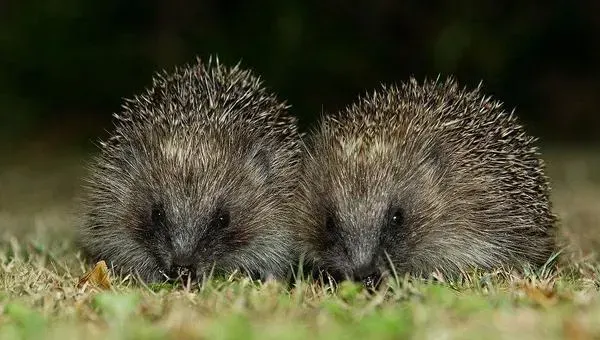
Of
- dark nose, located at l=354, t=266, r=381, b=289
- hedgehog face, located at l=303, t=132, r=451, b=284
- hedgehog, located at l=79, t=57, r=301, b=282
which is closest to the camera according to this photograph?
dark nose, located at l=354, t=266, r=381, b=289

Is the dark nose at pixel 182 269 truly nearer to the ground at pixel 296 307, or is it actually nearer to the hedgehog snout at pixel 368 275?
the ground at pixel 296 307

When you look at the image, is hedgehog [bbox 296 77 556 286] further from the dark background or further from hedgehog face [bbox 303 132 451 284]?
the dark background

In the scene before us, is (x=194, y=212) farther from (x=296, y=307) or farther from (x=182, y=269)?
(x=296, y=307)

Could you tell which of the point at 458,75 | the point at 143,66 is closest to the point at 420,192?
the point at 458,75

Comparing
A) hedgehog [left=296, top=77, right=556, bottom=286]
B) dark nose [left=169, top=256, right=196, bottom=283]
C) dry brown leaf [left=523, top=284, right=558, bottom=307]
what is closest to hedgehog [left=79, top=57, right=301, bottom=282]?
dark nose [left=169, top=256, right=196, bottom=283]

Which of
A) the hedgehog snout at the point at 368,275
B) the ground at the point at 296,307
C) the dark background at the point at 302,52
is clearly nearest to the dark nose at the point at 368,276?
the hedgehog snout at the point at 368,275

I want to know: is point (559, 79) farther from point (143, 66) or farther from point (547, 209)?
point (547, 209)

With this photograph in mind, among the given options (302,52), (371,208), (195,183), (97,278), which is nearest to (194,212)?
(195,183)
